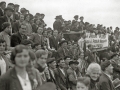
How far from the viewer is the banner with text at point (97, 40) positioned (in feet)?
49.1

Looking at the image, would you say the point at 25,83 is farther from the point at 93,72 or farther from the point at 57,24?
the point at 57,24

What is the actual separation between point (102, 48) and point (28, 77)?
41.7ft

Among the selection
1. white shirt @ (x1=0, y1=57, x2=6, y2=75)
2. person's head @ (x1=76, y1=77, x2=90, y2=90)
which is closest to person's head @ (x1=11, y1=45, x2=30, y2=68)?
person's head @ (x1=76, y1=77, x2=90, y2=90)

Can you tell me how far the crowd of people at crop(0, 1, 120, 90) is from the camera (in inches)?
135

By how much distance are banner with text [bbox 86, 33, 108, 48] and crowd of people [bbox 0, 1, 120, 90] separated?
437mm

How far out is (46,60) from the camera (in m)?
7.36

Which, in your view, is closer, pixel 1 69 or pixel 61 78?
pixel 1 69

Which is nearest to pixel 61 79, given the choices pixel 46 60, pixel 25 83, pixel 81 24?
pixel 46 60

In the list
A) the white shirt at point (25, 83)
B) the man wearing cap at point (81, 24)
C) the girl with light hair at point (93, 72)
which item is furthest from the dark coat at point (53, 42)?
the white shirt at point (25, 83)

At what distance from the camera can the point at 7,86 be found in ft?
10.8

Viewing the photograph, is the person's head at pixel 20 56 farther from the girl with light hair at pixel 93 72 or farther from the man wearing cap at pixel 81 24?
the man wearing cap at pixel 81 24

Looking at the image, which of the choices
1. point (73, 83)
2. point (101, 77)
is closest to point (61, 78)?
point (73, 83)

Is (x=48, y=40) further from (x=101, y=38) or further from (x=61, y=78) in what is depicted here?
(x=101, y=38)

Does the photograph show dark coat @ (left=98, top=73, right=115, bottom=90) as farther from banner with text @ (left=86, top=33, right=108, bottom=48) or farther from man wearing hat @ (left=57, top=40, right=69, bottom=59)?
banner with text @ (left=86, top=33, right=108, bottom=48)
